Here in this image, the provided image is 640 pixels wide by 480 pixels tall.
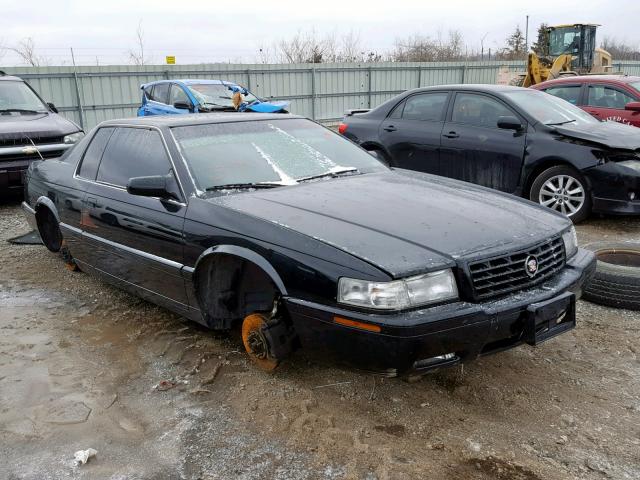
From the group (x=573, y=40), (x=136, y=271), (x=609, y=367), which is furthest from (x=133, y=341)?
(x=573, y=40)

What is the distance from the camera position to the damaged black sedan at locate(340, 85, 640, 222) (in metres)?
6.07

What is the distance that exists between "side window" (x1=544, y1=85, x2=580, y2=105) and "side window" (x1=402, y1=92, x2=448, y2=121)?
287cm

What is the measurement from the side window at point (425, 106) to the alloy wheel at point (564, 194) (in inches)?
63.0

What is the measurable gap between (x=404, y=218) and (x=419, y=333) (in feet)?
2.45

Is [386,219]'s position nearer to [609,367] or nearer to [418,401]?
[418,401]

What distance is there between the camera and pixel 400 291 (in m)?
2.61

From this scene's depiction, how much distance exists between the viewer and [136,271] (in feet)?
12.9

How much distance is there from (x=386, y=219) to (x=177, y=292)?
141 centimetres

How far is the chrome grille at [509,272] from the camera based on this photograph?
2.75 metres

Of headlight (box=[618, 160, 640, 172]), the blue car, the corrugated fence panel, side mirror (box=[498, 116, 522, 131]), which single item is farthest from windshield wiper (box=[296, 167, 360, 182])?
the corrugated fence panel

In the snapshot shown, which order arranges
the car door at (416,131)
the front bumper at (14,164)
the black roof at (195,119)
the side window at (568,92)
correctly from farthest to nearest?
the side window at (568,92), the front bumper at (14,164), the car door at (416,131), the black roof at (195,119)

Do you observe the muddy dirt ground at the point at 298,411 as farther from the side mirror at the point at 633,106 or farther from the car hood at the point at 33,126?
the side mirror at the point at 633,106

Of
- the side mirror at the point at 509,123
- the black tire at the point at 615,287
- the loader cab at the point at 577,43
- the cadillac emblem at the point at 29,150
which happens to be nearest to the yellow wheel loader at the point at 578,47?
the loader cab at the point at 577,43

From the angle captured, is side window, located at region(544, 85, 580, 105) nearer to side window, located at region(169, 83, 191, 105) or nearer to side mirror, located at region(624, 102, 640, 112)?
side mirror, located at region(624, 102, 640, 112)
